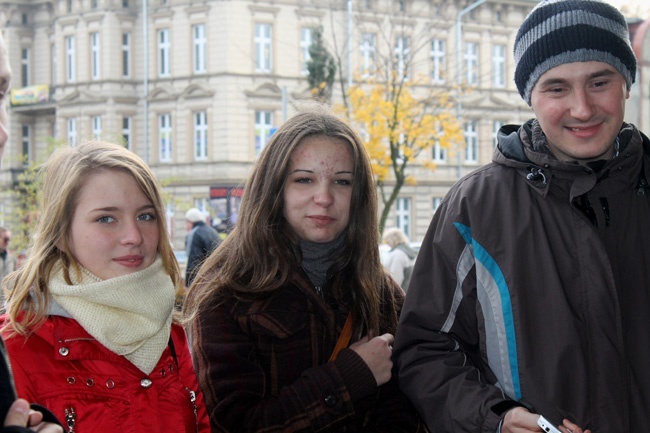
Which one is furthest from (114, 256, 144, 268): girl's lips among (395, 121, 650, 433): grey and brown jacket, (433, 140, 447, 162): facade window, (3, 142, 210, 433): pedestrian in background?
(433, 140, 447, 162): facade window

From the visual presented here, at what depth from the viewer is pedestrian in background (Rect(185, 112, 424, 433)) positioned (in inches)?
108

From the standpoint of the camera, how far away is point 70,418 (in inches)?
97.0

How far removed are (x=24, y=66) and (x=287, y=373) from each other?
4046 centimetres

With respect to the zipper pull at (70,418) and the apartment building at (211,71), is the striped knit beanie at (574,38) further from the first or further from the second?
the apartment building at (211,71)

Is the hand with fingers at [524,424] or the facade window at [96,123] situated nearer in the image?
the hand with fingers at [524,424]

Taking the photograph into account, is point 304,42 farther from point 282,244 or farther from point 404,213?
point 282,244

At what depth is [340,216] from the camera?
3.08 metres

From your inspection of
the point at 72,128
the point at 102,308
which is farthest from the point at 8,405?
the point at 72,128

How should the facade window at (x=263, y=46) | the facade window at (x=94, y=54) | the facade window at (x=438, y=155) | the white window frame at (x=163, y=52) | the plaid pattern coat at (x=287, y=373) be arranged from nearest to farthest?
1. the plaid pattern coat at (x=287, y=373)
2. the facade window at (x=263, y=46)
3. the white window frame at (x=163, y=52)
4. the facade window at (x=94, y=54)
5. the facade window at (x=438, y=155)

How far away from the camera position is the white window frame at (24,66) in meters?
39.6

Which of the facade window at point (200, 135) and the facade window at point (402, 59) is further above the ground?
the facade window at point (402, 59)

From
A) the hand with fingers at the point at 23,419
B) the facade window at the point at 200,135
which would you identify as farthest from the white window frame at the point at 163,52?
the hand with fingers at the point at 23,419

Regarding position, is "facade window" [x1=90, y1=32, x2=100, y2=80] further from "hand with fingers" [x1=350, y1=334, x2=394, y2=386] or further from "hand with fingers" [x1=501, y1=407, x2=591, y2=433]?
"hand with fingers" [x1=501, y1=407, x2=591, y2=433]

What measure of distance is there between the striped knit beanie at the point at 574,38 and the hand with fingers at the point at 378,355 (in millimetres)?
1038
